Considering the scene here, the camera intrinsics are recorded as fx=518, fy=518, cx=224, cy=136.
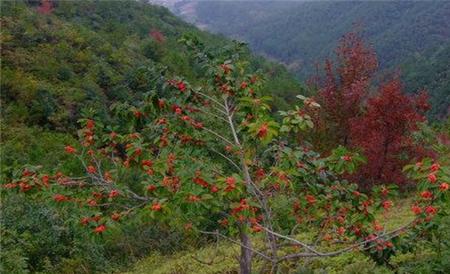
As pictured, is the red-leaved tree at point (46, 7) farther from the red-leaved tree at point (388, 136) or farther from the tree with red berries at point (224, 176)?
the tree with red berries at point (224, 176)

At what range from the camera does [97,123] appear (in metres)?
4.89

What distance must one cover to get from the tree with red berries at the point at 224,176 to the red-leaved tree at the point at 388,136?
669 cm

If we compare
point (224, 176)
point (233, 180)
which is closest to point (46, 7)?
point (224, 176)

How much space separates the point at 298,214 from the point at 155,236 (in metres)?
6.27

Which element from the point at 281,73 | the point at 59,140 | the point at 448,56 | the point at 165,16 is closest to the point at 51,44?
the point at 59,140

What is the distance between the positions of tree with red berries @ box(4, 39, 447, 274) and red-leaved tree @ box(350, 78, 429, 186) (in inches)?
263

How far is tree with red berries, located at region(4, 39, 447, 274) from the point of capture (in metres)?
3.87

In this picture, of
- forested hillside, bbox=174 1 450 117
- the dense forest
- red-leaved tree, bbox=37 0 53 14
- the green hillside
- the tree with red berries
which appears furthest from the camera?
forested hillside, bbox=174 1 450 117

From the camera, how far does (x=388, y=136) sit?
11.4 m

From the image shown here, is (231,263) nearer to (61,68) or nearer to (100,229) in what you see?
(100,229)

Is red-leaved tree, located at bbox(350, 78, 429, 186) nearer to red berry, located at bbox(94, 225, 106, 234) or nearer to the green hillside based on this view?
the green hillside

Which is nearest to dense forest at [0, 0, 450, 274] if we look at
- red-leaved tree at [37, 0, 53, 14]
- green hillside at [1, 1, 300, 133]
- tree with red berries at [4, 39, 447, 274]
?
tree with red berries at [4, 39, 447, 274]

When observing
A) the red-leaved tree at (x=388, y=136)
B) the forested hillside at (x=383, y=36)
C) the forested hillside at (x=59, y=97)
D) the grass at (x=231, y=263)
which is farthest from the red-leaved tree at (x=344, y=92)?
the forested hillside at (x=383, y=36)

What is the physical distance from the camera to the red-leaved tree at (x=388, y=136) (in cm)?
1134
